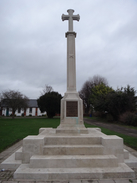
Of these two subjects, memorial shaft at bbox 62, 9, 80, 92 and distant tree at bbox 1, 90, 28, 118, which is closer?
memorial shaft at bbox 62, 9, 80, 92

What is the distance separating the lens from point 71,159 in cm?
423

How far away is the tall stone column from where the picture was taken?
6.69m

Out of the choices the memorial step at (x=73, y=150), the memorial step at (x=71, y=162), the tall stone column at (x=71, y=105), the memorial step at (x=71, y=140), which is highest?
the tall stone column at (x=71, y=105)

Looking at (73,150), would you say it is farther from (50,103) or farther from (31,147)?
(50,103)

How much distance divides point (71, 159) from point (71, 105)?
3.10 m

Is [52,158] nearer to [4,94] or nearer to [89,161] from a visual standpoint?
[89,161]

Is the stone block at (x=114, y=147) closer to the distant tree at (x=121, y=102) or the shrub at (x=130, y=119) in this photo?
the shrub at (x=130, y=119)

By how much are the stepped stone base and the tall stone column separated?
132cm

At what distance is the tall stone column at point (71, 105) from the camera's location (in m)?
6.69

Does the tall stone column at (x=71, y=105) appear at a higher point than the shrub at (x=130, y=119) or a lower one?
higher

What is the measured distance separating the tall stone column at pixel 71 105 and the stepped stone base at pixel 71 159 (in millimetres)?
1320

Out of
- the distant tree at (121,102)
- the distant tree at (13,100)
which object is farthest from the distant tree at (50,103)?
the distant tree at (121,102)

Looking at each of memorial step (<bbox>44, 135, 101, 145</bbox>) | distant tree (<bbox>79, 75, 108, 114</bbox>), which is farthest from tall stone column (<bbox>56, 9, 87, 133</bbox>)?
distant tree (<bbox>79, 75, 108, 114</bbox>)

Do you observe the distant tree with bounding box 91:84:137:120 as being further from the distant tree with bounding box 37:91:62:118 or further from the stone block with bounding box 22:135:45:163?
the stone block with bounding box 22:135:45:163
